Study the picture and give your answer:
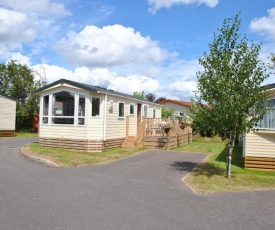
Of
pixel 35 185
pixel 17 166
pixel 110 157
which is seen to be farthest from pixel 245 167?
pixel 17 166

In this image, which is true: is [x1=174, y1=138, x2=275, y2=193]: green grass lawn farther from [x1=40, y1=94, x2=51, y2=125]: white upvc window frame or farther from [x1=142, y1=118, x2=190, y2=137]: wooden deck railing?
[x1=40, y1=94, x2=51, y2=125]: white upvc window frame

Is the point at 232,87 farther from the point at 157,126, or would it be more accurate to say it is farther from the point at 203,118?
the point at 157,126

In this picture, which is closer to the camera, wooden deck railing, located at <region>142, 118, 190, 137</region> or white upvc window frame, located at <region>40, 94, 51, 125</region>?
white upvc window frame, located at <region>40, 94, 51, 125</region>

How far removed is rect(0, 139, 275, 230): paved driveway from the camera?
5.07m

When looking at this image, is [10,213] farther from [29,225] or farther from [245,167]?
[245,167]

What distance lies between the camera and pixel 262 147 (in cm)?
1093

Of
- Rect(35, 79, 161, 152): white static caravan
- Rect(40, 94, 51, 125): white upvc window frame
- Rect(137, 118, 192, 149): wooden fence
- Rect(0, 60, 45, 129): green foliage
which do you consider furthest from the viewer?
Rect(0, 60, 45, 129): green foliage

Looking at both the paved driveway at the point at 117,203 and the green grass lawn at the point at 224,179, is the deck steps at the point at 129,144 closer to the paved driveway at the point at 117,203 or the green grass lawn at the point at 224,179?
the green grass lawn at the point at 224,179

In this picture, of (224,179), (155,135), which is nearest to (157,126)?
(155,135)

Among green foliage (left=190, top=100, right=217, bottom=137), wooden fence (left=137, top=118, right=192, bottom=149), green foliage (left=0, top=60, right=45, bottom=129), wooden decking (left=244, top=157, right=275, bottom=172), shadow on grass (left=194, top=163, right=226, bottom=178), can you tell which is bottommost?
shadow on grass (left=194, top=163, right=226, bottom=178)

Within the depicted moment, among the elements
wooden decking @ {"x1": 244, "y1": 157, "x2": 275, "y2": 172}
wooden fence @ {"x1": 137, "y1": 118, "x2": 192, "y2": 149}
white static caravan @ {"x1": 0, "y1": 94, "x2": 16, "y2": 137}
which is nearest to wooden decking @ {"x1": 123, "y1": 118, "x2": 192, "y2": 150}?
wooden fence @ {"x1": 137, "y1": 118, "x2": 192, "y2": 149}

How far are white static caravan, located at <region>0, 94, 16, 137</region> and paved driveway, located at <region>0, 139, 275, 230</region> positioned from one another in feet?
48.4

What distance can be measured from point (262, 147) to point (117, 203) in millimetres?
6862

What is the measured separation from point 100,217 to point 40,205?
4.55ft
